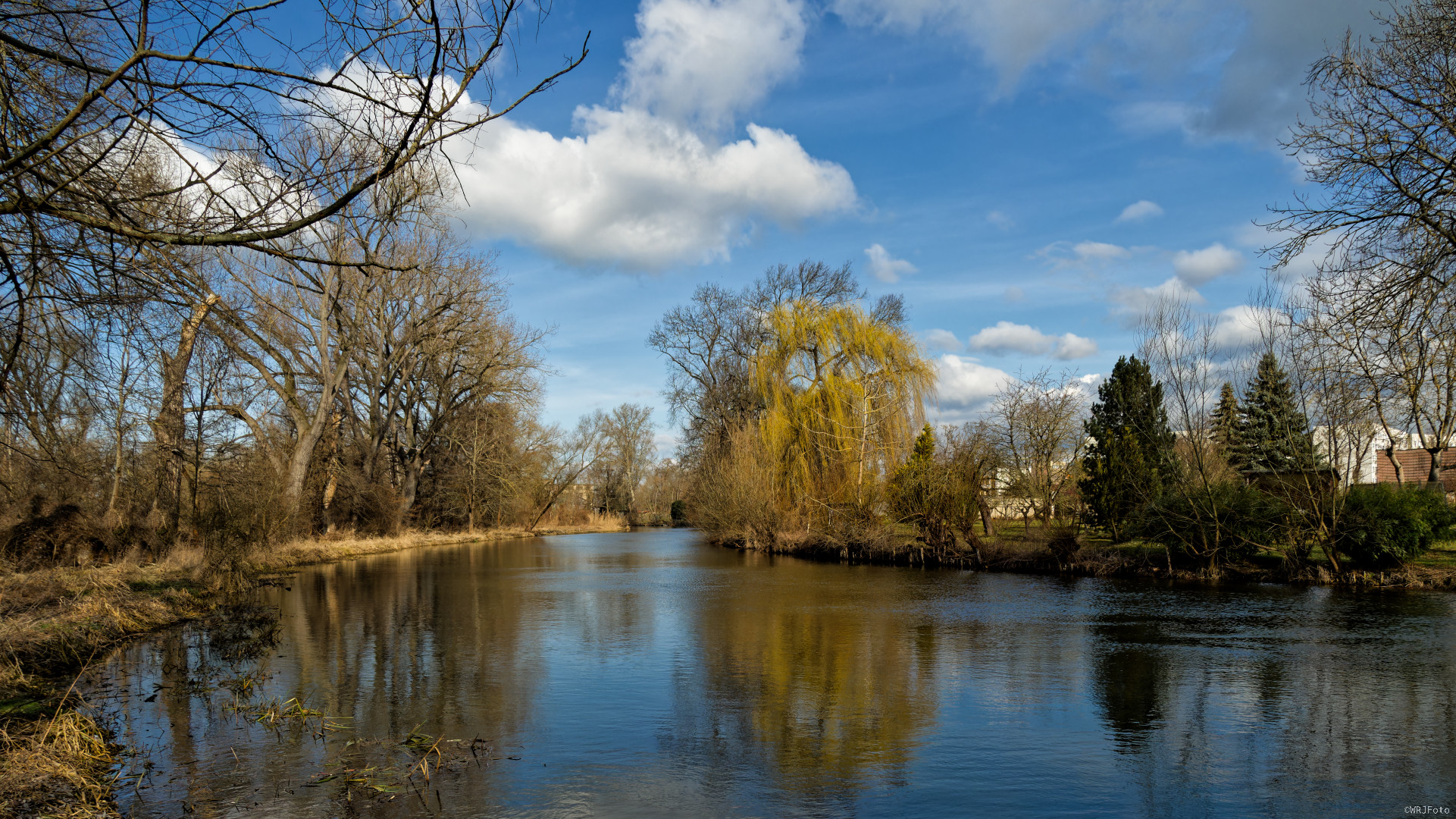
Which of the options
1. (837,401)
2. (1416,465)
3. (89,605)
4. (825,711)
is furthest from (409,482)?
(1416,465)

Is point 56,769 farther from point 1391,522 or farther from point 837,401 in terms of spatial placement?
point 837,401

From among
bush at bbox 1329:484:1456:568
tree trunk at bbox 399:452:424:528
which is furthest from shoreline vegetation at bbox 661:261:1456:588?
tree trunk at bbox 399:452:424:528

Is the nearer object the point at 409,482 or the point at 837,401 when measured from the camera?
the point at 837,401

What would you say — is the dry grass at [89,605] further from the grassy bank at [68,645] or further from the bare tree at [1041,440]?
the bare tree at [1041,440]

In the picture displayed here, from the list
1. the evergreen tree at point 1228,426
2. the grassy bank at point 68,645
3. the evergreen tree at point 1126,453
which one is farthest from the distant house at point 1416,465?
the grassy bank at point 68,645

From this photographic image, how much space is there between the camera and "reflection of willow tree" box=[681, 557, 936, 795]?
20.0 ft

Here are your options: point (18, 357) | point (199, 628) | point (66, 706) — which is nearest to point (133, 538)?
point (199, 628)

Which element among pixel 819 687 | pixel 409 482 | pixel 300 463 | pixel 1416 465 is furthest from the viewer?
pixel 1416 465

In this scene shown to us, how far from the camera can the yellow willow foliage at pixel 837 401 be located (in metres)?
25.9

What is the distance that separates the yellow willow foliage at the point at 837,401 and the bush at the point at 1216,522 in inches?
330

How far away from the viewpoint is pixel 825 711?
742 centimetres

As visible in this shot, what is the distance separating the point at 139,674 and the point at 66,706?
2.05 metres

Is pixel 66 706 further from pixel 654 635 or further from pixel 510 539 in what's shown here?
pixel 510 539

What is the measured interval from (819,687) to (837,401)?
19685mm
